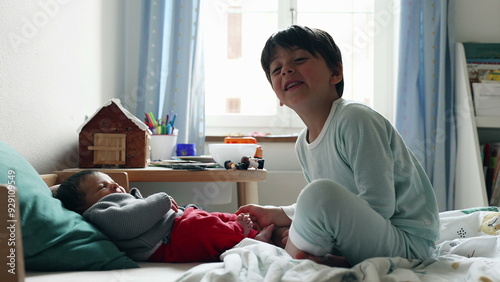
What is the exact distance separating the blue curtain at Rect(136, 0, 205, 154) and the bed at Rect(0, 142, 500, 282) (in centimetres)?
132

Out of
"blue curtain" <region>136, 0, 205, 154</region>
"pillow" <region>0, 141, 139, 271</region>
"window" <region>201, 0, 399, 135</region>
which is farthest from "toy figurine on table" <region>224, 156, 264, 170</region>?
"window" <region>201, 0, 399, 135</region>

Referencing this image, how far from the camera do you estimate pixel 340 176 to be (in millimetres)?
1156

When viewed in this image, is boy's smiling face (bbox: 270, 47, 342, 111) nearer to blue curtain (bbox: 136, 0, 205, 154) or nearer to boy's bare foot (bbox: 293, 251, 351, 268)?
boy's bare foot (bbox: 293, 251, 351, 268)

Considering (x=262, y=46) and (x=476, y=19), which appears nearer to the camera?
(x=476, y=19)

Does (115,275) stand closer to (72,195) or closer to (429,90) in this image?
(72,195)

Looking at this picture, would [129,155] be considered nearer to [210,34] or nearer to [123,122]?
[123,122]

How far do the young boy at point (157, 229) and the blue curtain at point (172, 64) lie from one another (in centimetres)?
123

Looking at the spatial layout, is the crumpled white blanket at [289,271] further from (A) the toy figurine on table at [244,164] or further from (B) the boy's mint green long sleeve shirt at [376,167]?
(A) the toy figurine on table at [244,164]

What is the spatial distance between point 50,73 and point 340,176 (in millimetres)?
986

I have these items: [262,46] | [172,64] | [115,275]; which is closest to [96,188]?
[115,275]

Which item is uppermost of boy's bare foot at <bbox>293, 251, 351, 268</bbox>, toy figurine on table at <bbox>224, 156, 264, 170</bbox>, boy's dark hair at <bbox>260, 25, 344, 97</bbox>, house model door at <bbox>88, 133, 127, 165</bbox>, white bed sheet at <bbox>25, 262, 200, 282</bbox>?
boy's dark hair at <bbox>260, 25, 344, 97</bbox>

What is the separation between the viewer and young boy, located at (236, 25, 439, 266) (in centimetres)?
97

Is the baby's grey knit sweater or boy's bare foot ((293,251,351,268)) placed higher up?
the baby's grey knit sweater

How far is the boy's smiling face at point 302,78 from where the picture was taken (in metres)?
1.22
